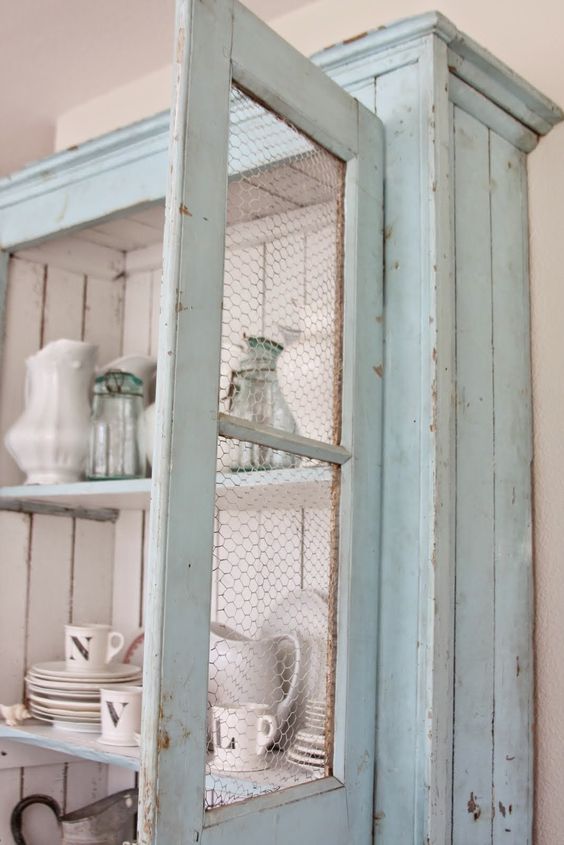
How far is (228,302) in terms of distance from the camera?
44.1 inches

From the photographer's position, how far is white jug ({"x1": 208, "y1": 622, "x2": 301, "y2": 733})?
1079 millimetres

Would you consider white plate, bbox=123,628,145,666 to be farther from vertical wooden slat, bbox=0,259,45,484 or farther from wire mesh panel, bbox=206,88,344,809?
wire mesh panel, bbox=206,88,344,809

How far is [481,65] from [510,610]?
2.52 feet

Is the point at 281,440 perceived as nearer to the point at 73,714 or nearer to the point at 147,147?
the point at 147,147

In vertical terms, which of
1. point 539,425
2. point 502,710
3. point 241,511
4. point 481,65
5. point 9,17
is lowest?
point 502,710

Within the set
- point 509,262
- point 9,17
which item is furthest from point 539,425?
point 9,17

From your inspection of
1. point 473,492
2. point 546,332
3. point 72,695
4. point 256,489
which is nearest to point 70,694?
point 72,695

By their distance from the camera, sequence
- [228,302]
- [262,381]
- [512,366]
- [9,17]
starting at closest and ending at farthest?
[228,302]
[262,381]
[512,366]
[9,17]

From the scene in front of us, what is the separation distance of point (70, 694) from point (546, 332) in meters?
1.06

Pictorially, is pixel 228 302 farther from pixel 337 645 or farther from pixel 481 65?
pixel 481 65

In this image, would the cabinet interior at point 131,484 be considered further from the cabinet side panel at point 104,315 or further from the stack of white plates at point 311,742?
the stack of white plates at point 311,742

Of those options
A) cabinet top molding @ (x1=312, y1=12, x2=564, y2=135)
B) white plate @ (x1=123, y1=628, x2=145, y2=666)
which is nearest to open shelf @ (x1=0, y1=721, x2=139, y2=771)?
white plate @ (x1=123, y1=628, x2=145, y2=666)

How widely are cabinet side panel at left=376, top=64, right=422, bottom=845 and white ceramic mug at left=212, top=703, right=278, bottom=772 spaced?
0.14 meters

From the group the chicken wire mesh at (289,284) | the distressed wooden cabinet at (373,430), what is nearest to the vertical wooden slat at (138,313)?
the distressed wooden cabinet at (373,430)
